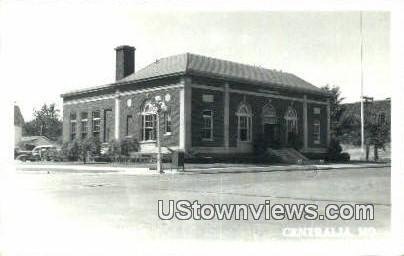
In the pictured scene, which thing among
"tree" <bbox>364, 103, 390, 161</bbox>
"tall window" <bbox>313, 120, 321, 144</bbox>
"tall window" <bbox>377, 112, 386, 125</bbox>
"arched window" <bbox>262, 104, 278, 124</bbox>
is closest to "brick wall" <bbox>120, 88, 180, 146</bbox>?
"arched window" <bbox>262, 104, 278, 124</bbox>

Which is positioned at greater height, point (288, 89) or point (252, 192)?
point (288, 89)

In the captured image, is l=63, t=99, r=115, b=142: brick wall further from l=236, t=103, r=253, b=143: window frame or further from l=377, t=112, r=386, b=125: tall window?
l=377, t=112, r=386, b=125: tall window

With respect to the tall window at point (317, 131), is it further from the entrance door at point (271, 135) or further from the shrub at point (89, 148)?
the shrub at point (89, 148)

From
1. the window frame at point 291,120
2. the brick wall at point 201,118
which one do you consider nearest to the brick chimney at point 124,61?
the brick wall at point 201,118

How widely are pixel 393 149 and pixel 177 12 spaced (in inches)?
160

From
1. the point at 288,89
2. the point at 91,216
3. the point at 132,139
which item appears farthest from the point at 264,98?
the point at 91,216

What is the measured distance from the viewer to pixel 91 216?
8.18 meters

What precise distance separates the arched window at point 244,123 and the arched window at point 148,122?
4.82 meters

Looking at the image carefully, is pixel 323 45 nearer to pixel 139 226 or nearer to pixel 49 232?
pixel 139 226

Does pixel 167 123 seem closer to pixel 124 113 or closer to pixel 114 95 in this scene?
pixel 124 113

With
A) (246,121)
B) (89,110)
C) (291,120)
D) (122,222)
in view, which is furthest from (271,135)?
(122,222)

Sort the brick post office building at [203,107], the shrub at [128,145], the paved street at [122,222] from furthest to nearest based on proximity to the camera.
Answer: the shrub at [128,145] < the brick post office building at [203,107] < the paved street at [122,222]

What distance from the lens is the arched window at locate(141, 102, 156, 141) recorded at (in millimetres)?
28188

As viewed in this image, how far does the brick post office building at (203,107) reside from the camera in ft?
86.5
